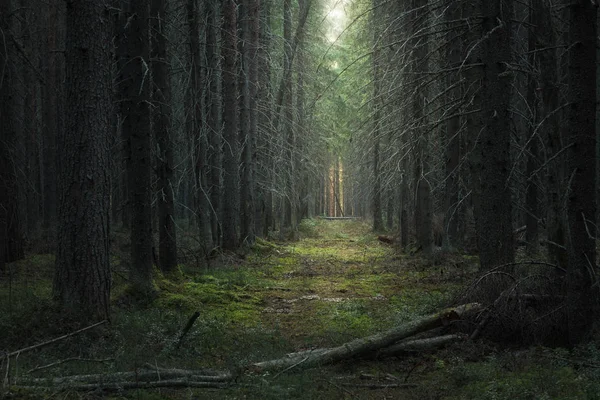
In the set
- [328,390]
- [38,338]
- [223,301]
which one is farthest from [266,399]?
[223,301]

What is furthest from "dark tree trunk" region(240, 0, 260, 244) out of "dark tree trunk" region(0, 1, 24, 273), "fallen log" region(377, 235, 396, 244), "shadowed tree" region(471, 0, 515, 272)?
"shadowed tree" region(471, 0, 515, 272)

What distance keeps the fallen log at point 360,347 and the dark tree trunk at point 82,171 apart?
2.53m

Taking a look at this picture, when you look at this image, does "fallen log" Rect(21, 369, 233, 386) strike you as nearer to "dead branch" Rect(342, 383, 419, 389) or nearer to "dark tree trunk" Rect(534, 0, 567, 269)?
"dead branch" Rect(342, 383, 419, 389)

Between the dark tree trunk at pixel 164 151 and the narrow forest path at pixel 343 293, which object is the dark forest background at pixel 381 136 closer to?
the dark tree trunk at pixel 164 151

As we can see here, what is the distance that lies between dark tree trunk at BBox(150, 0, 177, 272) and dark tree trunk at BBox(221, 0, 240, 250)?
4822mm

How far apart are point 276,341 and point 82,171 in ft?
11.5

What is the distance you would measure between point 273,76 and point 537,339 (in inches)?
816

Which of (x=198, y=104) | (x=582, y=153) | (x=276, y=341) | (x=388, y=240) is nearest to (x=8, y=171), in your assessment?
(x=198, y=104)

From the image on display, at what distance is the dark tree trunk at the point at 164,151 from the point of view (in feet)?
36.2

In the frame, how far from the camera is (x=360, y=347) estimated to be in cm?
646

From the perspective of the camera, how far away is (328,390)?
17.9ft

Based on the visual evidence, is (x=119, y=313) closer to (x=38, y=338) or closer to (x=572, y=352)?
(x=38, y=338)

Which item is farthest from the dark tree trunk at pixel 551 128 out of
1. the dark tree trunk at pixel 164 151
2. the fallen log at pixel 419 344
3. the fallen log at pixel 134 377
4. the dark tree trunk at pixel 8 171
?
the dark tree trunk at pixel 8 171

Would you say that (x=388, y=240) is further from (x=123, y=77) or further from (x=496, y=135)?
(x=123, y=77)
